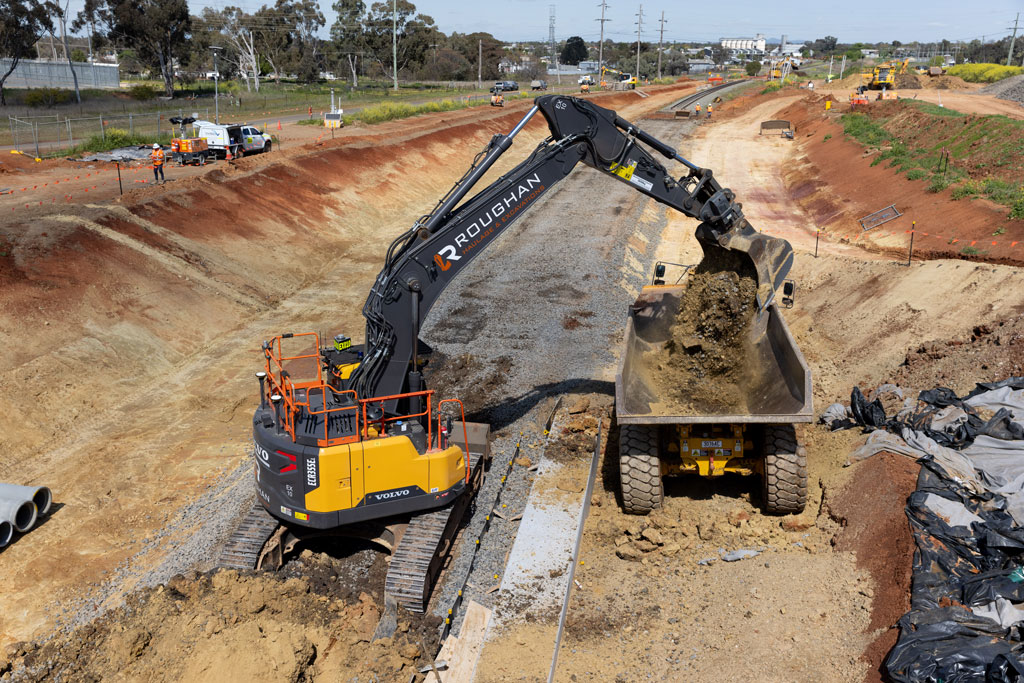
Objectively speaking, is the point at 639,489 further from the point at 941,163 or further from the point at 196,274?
the point at 941,163

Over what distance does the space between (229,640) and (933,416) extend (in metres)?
9.80

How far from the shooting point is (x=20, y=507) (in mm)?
10641

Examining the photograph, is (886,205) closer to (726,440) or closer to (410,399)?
(726,440)

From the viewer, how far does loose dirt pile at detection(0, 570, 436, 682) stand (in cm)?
805

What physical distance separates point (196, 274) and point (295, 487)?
13695 millimetres

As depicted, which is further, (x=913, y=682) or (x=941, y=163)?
(x=941, y=163)

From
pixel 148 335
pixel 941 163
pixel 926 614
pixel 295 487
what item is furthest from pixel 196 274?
pixel 941 163

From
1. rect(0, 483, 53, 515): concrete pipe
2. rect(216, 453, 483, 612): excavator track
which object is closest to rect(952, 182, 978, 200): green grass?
rect(216, 453, 483, 612): excavator track

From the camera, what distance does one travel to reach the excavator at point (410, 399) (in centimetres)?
891

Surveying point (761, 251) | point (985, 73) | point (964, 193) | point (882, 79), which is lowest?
point (964, 193)

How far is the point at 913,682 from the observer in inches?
277

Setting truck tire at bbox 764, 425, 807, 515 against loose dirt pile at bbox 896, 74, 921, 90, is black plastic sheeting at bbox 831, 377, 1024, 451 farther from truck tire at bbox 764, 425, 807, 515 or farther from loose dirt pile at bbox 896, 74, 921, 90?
loose dirt pile at bbox 896, 74, 921, 90

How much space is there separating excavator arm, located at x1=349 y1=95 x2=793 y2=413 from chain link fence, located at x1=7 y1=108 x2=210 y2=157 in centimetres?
3026

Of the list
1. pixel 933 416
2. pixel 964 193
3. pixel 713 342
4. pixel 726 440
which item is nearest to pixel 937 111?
pixel 964 193
